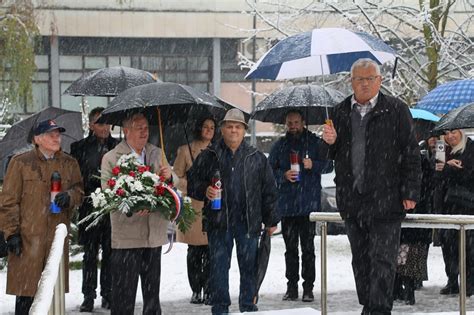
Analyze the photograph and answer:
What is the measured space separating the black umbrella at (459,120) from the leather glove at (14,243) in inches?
Result: 178

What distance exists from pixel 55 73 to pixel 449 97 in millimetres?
36380

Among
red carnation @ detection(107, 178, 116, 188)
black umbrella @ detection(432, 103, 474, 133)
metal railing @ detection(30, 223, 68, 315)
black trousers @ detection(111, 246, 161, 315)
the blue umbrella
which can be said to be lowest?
black trousers @ detection(111, 246, 161, 315)

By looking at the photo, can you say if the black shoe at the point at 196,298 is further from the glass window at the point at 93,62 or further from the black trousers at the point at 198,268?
the glass window at the point at 93,62

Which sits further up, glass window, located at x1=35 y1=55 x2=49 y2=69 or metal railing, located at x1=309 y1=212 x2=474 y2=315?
glass window, located at x1=35 y1=55 x2=49 y2=69

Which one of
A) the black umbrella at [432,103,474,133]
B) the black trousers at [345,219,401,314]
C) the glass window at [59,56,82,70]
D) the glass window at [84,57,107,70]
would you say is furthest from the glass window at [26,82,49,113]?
the black trousers at [345,219,401,314]

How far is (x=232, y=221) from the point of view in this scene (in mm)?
9031

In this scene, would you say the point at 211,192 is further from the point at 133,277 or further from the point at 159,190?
the point at 133,277

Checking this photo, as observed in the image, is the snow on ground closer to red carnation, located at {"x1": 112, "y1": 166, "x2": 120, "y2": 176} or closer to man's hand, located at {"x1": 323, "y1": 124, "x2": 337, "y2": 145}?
man's hand, located at {"x1": 323, "y1": 124, "x2": 337, "y2": 145}

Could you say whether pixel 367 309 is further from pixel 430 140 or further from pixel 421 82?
pixel 421 82

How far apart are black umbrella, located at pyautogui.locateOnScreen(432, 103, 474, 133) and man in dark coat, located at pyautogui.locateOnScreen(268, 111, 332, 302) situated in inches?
54.2

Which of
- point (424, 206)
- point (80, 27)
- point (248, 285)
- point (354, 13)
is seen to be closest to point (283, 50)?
point (248, 285)

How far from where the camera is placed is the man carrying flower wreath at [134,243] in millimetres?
8148

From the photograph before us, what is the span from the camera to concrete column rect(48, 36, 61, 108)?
46.1 meters

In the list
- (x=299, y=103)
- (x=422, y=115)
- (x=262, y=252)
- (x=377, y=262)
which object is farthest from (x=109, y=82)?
(x=377, y=262)
